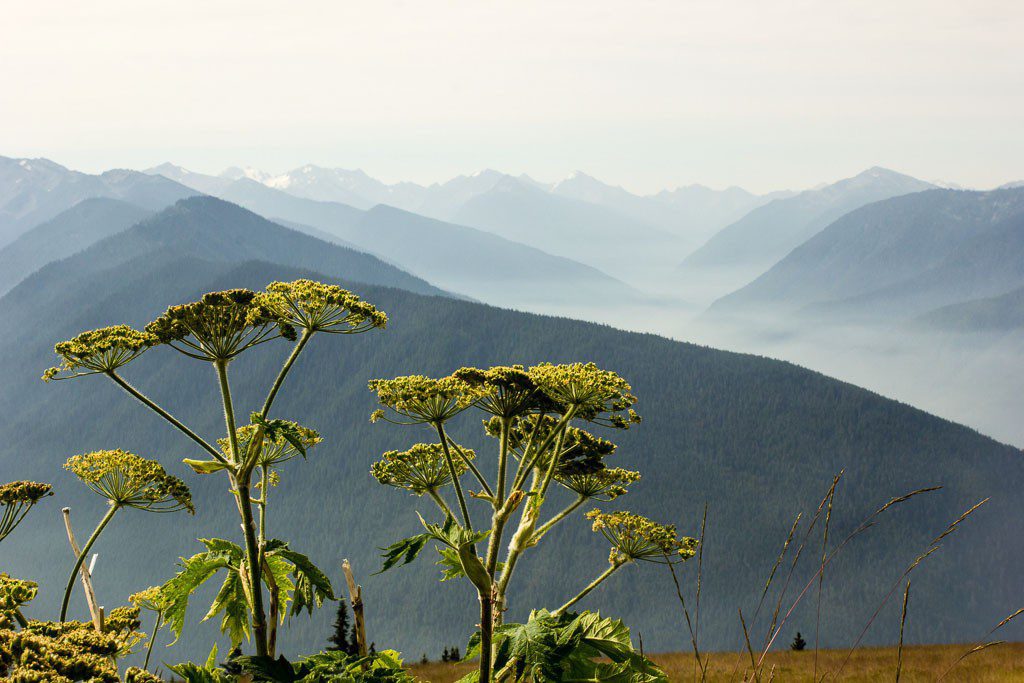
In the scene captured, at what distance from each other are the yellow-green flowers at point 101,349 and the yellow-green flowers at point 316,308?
1168 mm

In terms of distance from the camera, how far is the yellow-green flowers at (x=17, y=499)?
387 inches

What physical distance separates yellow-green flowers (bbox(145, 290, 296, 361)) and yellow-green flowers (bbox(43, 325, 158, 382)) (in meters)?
0.22

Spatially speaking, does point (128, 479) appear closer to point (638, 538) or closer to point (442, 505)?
point (442, 505)

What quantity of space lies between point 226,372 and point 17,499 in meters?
4.42

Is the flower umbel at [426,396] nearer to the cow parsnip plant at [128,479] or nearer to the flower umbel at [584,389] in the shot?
the flower umbel at [584,389]

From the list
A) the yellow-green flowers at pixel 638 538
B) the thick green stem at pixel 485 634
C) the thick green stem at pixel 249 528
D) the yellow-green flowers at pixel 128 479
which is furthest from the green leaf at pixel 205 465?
the yellow-green flowers at pixel 638 538

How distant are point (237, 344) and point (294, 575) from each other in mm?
2687

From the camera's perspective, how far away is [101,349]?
808cm

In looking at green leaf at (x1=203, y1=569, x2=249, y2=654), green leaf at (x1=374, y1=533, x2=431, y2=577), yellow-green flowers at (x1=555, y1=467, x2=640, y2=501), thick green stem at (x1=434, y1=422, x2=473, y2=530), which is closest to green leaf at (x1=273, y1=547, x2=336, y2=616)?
green leaf at (x1=203, y1=569, x2=249, y2=654)

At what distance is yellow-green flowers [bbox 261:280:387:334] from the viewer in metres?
8.15

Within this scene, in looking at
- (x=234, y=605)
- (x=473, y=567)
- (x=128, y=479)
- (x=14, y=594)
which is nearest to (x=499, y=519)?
(x=473, y=567)

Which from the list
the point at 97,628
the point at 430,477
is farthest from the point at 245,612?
the point at 430,477

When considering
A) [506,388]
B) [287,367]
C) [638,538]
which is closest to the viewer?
[287,367]

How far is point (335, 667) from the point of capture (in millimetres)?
8477
